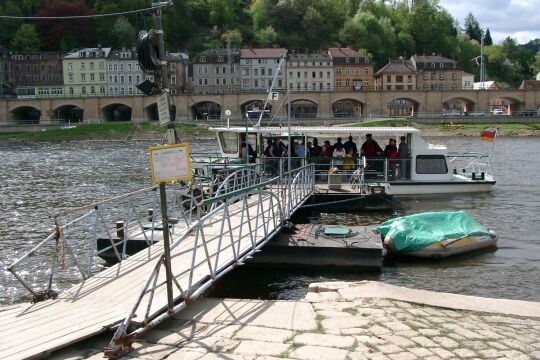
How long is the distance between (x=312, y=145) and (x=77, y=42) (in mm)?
133630

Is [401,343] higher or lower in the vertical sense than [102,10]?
lower

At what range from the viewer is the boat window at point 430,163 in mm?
25641

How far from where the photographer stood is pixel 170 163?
7.47 m

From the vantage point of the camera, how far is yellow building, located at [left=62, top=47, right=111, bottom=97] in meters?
123

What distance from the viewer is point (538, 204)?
83.2 ft

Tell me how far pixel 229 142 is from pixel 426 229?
486 inches

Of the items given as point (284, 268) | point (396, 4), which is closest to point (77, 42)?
point (396, 4)

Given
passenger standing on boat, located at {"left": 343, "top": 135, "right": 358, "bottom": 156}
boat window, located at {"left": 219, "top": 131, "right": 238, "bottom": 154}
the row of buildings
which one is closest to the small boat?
passenger standing on boat, located at {"left": 343, "top": 135, "right": 358, "bottom": 156}

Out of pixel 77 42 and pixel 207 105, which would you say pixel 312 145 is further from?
pixel 77 42

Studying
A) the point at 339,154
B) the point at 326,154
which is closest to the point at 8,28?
the point at 326,154

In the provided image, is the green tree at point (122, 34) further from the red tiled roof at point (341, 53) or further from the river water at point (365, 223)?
the river water at point (365, 223)

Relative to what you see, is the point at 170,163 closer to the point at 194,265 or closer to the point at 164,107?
the point at 164,107

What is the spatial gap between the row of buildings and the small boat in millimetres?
108406

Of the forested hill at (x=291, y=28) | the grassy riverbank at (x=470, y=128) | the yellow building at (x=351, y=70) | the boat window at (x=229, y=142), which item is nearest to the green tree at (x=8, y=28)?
the forested hill at (x=291, y=28)
